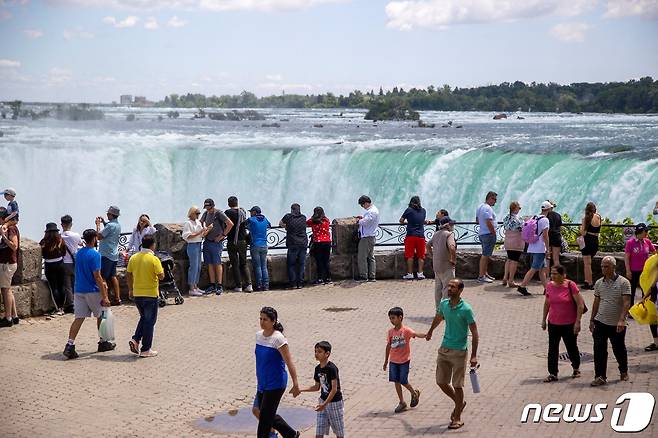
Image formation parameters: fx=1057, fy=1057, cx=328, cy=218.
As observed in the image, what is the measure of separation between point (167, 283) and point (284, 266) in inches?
91.7

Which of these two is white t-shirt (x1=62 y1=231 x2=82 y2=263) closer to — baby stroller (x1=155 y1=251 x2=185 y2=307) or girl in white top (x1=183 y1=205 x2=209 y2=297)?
baby stroller (x1=155 y1=251 x2=185 y2=307)

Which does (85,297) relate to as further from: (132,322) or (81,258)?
(132,322)

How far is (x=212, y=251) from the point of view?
16781 mm

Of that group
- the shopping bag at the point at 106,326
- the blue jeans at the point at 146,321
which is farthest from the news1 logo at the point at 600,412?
the shopping bag at the point at 106,326

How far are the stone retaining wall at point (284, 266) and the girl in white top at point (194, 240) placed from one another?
26 centimetres

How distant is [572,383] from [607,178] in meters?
20.4

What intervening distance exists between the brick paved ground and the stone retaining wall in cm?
50

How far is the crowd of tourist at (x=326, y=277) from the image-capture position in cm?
945

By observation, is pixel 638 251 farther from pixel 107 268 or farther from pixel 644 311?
pixel 107 268

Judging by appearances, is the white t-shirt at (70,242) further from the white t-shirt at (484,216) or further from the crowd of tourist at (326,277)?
the white t-shirt at (484,216)

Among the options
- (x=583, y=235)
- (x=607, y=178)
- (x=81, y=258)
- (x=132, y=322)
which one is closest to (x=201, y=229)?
(x=132, y=322)

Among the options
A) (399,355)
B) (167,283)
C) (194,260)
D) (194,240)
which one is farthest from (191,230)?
(399,355)

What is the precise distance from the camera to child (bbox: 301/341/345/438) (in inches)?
369

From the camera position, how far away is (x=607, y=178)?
101ft
